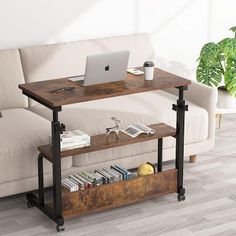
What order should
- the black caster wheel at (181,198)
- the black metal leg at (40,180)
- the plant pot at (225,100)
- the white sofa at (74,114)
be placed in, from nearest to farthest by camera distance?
the black metal leg at (40,180) → the white sofa at (74,114) → the black caster wheel at (181,198) → the plant pot at (225,100)

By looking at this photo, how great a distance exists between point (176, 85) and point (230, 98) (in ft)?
5.53

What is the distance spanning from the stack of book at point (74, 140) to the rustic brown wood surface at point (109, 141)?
3cm

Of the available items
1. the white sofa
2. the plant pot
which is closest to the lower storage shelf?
the white sofa

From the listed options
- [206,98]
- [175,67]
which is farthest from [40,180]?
[175,67]

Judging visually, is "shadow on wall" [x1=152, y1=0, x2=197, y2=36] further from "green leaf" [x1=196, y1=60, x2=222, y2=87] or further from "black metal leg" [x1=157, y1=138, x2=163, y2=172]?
"black metal leg" [x1=157, y1=138, x2=163, y2=172]

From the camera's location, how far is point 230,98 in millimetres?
5980

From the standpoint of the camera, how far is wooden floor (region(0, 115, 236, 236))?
4.20m

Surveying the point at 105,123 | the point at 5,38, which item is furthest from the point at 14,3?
the point at 105,123

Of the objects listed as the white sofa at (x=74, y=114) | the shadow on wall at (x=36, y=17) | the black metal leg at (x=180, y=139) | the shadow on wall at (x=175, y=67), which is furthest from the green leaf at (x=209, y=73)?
the black metal leg at (x=180, y=139)

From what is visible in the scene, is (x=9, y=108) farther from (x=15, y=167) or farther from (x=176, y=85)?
(x=176, y=85)

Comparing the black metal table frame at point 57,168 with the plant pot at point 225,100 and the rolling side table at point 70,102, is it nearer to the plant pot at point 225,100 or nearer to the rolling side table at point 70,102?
the rolling side table at point 70,102

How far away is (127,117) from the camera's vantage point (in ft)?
15.9

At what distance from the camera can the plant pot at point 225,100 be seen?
5.99 meters

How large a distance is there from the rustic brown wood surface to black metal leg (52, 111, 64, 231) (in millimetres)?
54
